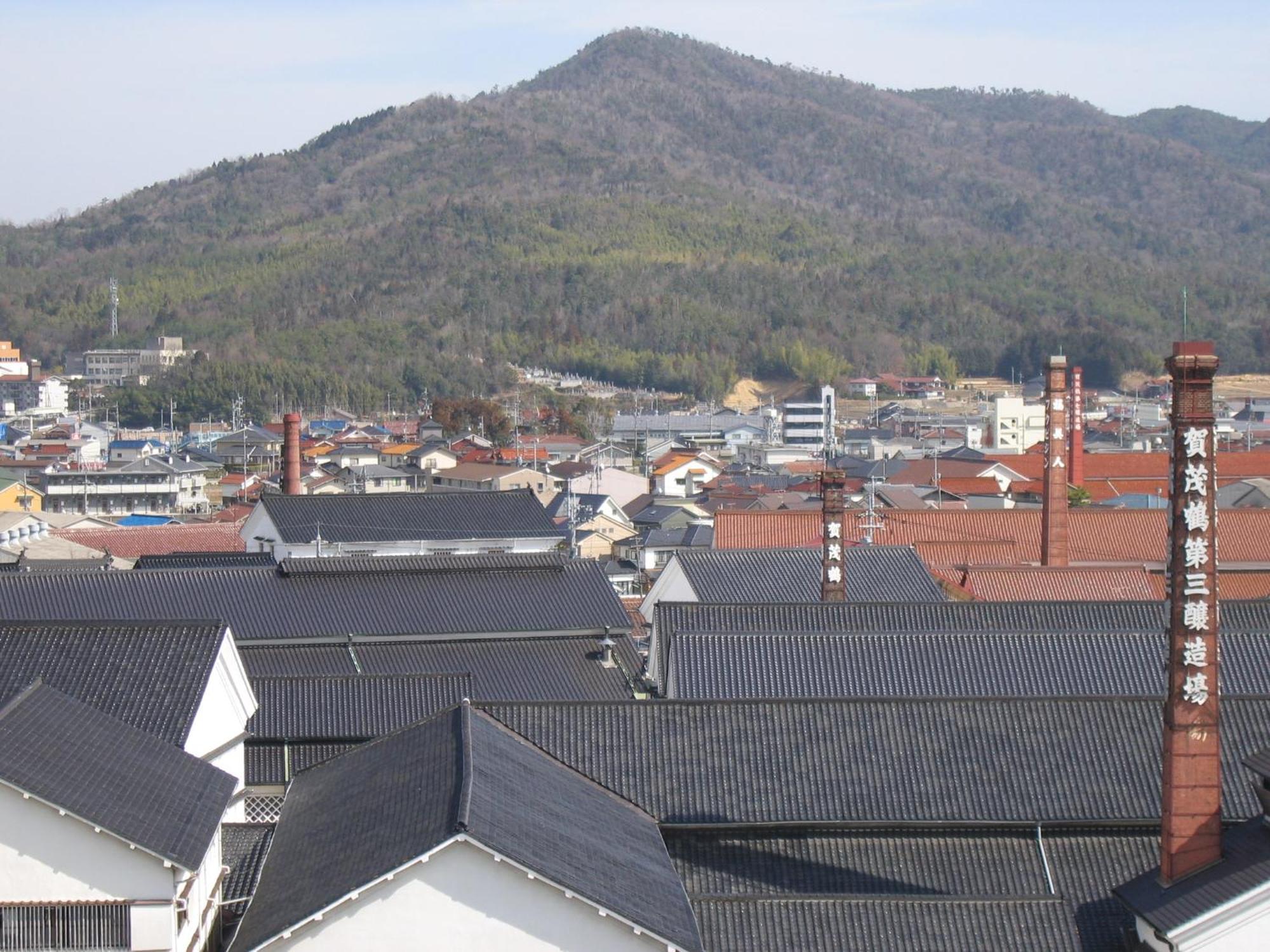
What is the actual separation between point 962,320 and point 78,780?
109799 mm

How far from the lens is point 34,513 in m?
36.7

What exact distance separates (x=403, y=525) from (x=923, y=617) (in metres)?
9.65

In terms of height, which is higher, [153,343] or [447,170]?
[447,170]

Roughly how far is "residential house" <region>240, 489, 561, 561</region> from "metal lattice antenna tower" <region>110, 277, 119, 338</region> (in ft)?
303

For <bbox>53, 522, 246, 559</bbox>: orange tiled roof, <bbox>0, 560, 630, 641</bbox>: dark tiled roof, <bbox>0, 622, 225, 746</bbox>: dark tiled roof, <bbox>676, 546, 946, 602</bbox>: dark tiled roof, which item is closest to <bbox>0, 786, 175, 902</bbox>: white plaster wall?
<bbox>0, 622, 225, 746</bbox>: dark tiled roof

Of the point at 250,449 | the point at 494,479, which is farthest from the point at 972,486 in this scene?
the point at 250,449

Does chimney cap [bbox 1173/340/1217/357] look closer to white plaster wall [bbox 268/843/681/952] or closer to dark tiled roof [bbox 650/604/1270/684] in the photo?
white plaster wall [bbox 268/843/681/952]

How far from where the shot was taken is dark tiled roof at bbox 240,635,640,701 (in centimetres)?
1580

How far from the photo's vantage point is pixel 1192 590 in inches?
404

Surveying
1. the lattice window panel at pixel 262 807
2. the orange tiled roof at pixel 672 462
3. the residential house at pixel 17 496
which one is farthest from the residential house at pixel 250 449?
the lattice window panel at pixel 262 807

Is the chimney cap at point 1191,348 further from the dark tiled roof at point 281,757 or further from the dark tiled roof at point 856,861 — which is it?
the dark tiled roof at point 281,757

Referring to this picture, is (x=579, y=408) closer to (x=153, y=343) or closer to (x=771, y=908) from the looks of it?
(x=153, y=343)

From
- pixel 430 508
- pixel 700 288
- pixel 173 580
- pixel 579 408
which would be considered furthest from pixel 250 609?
pixel 700 288

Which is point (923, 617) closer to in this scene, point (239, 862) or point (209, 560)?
point (239, 862)
